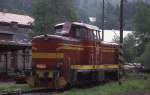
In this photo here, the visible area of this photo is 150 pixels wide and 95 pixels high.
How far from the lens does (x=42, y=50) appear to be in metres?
23.3

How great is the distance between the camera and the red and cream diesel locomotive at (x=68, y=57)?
74.6 feet

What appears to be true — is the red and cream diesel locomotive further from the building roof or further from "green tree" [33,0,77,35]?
the building roof

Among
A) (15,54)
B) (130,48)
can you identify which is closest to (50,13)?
(130,48)

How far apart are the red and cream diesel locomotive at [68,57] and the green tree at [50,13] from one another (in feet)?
77.9

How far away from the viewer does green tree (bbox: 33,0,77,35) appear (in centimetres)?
5019

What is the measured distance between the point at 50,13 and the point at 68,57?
27971 mm

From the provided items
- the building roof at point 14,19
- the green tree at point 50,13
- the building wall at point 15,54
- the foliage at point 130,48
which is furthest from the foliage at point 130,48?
the building roof at point 14,19

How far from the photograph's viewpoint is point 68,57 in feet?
76.3

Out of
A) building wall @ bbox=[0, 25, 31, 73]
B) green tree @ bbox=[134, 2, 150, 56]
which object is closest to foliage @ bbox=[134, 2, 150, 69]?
green tree @ bbox=[134, 2, 150, 56]

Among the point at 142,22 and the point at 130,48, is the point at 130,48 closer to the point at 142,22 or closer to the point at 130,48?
the point at 130,48

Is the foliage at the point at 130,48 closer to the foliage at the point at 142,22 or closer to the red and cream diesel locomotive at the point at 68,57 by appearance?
the foliage at the point at 142,22

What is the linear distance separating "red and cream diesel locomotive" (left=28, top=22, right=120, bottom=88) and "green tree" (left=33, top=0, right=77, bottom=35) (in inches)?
934

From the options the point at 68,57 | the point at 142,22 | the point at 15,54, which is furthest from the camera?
the point at 142,22

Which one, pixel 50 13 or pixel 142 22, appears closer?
pixel 50 13
